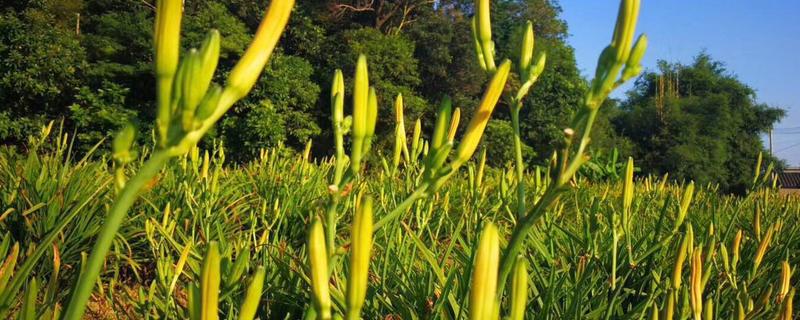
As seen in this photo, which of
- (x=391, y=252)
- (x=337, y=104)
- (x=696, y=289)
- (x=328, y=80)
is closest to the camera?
(x=337, y=104)

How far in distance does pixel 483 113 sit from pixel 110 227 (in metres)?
0.27

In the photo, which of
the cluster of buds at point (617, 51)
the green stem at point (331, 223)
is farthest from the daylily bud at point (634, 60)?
the green stem at point (331, 223)

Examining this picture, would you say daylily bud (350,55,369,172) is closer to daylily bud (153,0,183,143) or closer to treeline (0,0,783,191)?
daylily bud (153,0,183,143)

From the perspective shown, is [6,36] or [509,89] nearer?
[509,89]

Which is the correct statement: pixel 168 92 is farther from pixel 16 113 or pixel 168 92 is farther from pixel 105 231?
pixel 16 113

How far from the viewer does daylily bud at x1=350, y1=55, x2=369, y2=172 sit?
0.52 meters

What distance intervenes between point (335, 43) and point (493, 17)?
4664 millimetres

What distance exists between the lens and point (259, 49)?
0.35 metres

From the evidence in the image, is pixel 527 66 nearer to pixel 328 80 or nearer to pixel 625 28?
pixel 625 28

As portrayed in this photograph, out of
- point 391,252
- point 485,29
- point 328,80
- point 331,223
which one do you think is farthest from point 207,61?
point 328,80

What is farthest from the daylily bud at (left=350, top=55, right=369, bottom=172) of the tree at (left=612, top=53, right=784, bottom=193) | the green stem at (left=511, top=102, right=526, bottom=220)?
the tree at (left=612, top=53, right=784, bottom=193)

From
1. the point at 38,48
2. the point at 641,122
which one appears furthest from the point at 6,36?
the point at 641,122

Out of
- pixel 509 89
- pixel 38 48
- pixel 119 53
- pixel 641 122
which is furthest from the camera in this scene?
pixel 641 122

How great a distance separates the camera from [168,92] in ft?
1.11
